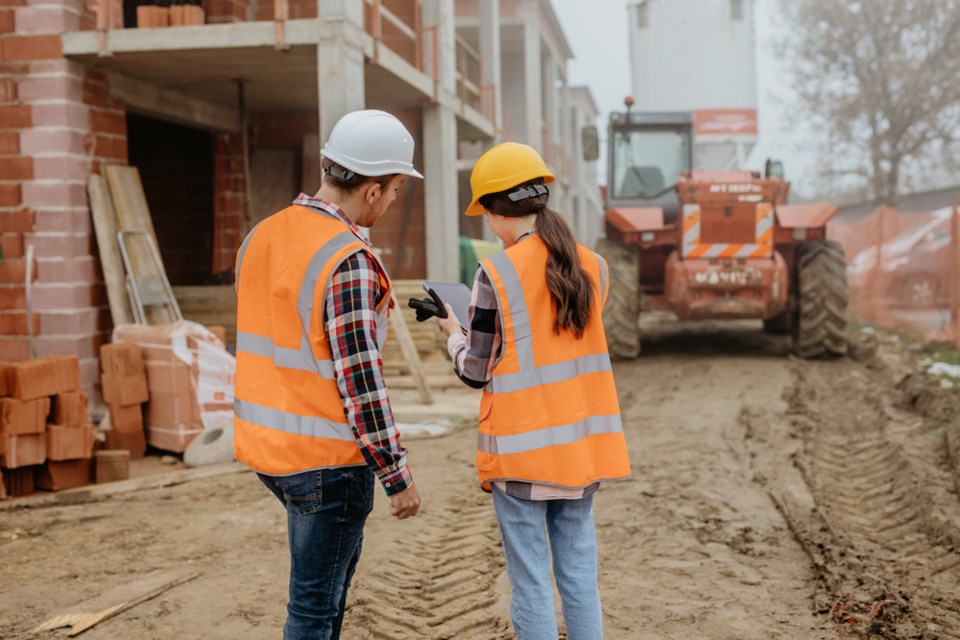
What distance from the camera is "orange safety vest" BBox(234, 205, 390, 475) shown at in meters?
2.58

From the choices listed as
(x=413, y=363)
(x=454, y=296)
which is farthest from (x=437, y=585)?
(x=413, y=363)

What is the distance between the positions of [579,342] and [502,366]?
0.80 feet

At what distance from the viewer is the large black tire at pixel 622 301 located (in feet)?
35.8

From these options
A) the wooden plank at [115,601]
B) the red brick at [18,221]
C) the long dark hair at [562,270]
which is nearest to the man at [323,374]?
the long dark hair at [562,270]

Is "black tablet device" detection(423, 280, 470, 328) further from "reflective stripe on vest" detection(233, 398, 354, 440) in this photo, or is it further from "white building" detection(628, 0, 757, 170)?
"white building" detection(628, 0, 757, 170)

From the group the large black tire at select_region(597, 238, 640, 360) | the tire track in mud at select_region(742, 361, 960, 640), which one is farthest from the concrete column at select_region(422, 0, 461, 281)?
the tire track in mud at select_region(742, 361, 960, 640)

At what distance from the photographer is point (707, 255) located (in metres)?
10.6

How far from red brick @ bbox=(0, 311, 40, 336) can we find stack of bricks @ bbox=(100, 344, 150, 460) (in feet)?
6.20

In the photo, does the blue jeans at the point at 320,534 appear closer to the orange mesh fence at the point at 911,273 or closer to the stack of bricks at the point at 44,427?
the stack of bricks at the point at 44,427

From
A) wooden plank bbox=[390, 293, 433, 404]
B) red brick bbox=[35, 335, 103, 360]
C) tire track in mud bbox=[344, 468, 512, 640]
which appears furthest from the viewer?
wooden plank bbox=[390, 293, 433, 404]

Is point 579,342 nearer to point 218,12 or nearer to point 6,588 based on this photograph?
point 6,588

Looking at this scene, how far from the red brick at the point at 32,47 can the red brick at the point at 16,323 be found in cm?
228

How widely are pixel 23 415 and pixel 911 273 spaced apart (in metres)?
12.7

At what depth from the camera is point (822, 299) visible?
35.2 ft
